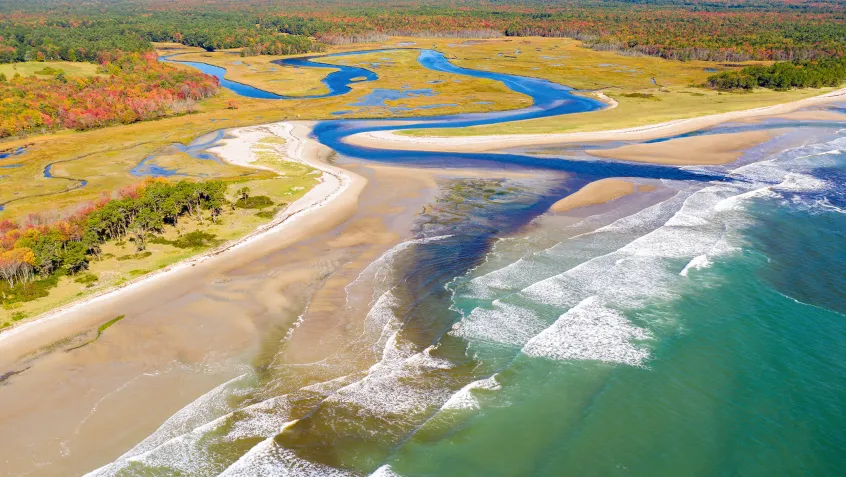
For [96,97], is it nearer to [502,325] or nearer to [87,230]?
[87,230]

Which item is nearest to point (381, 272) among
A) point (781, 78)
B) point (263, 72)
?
point (781, 78)

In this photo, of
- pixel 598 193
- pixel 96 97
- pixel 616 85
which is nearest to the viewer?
pixel 598 193

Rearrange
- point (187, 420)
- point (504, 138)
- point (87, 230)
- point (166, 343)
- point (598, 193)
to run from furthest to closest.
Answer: point (504, 138), point (598, 193), point (87, 230), point (166, 343), point (187, 420)

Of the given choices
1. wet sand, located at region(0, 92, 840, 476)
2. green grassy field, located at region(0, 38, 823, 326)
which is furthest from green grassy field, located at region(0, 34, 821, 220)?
wet sand, located at region(0, 92, 840, 476)

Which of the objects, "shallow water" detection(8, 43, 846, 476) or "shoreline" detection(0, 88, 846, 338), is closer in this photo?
"shallow water" detection(8, 43, 846, 476)

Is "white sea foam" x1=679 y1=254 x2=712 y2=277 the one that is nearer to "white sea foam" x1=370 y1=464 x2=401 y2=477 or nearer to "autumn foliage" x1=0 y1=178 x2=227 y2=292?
"white sea foam" x1=370 y1=464 x2=401 y2=477

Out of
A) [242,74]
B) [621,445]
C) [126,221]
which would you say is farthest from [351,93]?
[621,445]

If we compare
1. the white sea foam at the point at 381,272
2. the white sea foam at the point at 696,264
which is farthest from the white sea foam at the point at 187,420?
the white sea foam at the point at 696,264
